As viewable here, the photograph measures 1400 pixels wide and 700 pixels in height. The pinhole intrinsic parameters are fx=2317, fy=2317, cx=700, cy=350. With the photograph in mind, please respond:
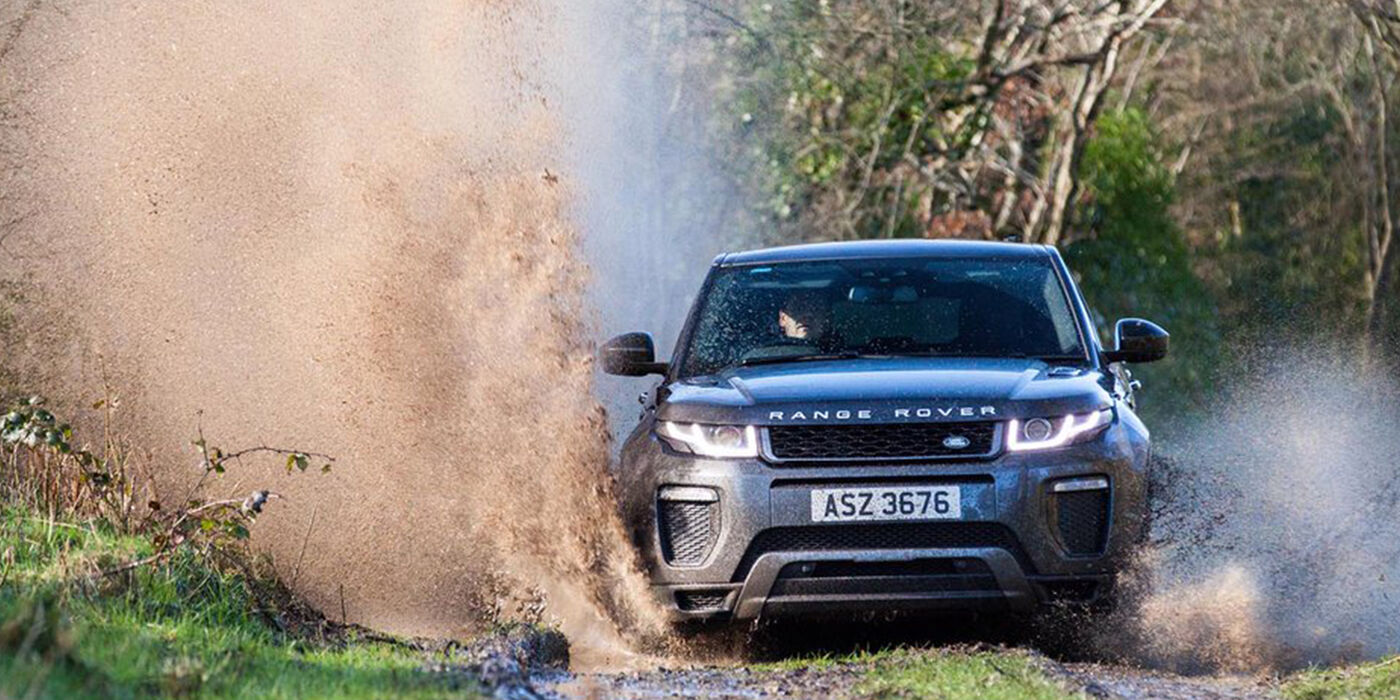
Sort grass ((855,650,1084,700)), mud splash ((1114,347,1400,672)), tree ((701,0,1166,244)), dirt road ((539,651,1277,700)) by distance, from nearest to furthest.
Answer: grass ((855,650,1084,700)) < dirt road ((539,651,1277,700)) < mud splash ((1114,347,1400,672)) < tree ((701,0,1166,244))

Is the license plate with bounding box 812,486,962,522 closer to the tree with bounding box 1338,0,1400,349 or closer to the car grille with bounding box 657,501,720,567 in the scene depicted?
the car grille with bounding box 657,501,720,567

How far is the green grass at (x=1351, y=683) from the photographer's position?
290 inches

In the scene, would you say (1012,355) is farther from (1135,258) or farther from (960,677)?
(1135,258)

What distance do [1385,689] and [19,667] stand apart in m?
4.27

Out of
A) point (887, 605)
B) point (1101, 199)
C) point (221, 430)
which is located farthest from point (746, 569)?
point (1101, 199)

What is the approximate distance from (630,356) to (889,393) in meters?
1.73

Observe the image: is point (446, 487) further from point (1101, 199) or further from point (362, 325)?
point (1101, 199)

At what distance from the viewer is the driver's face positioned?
9.18m

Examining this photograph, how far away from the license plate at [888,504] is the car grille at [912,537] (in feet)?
0.11

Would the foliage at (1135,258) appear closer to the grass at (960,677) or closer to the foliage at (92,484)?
the foliage at (92,484)

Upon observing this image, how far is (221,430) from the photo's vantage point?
11.1 meters

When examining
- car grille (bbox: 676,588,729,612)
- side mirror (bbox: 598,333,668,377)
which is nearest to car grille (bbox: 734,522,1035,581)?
car grille (bbox: 676,588,729,612)

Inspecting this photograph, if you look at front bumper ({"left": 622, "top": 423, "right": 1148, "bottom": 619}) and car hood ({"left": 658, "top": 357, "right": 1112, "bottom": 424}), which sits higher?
car hood ({"left": 658, "top": 357, "right": 1112, "bottom": 424})

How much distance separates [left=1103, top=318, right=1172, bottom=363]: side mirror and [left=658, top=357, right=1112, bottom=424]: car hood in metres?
0.58
